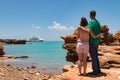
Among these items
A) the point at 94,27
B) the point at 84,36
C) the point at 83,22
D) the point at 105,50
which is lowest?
the point at 105,50

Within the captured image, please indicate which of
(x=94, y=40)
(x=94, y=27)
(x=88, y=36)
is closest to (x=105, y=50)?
(x=94, y=40)

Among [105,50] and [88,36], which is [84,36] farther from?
[105,50]

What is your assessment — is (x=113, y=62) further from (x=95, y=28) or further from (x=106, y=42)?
(x=106, y=42)

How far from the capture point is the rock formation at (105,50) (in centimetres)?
1683

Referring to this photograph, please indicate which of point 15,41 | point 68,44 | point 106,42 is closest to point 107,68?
point 68,44

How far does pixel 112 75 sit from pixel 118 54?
21.6ft

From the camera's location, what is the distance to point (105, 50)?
20.2m

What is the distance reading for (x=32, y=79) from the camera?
2252 cm

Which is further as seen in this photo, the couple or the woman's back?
the woman's back

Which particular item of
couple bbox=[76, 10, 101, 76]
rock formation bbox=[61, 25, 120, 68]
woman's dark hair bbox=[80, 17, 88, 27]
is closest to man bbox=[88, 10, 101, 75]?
couple bbox=[76, 10, 101, 76]

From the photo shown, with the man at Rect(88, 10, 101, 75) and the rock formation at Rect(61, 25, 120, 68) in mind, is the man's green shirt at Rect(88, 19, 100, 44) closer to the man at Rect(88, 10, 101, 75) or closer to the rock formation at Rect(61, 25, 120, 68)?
the man at Rect(88, 10, 101, 75)

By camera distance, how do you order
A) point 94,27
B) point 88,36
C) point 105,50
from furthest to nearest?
1. point 105,50
2. point 88,36
3. point 94,27

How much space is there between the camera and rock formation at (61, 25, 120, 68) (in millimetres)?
16828

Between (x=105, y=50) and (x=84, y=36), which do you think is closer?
(x=84, y=36)
